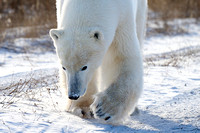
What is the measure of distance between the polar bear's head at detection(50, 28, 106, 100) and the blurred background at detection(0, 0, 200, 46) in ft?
17.2

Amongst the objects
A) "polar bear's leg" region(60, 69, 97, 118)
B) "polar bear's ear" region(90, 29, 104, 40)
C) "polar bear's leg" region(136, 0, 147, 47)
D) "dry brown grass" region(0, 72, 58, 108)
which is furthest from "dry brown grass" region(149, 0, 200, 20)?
"polar bear's ear" region(90, 29, 104, 40)

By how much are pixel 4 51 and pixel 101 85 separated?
4.08 m

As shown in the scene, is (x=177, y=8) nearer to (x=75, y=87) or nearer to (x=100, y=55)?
(x=100, y=55)

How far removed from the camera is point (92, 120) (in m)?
3.40

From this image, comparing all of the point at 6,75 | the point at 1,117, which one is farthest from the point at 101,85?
the point at 6,75

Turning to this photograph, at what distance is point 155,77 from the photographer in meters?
5.17

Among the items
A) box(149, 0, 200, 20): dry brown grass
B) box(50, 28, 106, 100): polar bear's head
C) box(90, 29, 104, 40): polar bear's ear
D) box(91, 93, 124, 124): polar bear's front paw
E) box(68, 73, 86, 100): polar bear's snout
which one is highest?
box(90, 29, 104, 40): polar bear's ear

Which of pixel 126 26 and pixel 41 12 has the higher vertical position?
pixel 126 26

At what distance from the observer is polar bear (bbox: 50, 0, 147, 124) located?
3.08 meters

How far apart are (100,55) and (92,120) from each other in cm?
65

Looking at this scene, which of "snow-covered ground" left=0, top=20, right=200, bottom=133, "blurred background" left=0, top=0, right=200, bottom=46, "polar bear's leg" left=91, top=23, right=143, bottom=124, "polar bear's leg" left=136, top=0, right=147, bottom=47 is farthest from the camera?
"blurred background" left=0, top=0, right=200, bottom=46

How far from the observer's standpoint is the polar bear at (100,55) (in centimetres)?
308

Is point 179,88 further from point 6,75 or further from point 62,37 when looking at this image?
point 6,75

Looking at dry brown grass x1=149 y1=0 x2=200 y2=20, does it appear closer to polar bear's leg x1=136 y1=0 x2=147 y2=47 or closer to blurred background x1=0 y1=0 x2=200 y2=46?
blurred background x1=0 y1=0 x2=200 y2=46
